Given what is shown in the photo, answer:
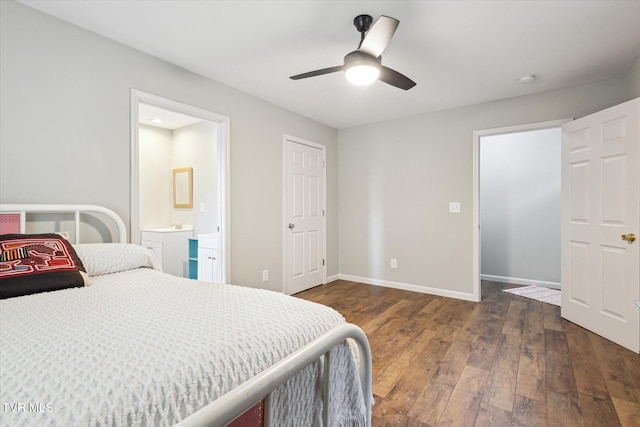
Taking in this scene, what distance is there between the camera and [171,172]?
4738 millimetres

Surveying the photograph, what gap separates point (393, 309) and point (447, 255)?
1.09 m

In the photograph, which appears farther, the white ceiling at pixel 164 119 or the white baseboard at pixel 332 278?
the white baseboard at pixel 332 278

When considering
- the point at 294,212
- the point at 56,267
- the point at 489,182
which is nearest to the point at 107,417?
the point at 56,267

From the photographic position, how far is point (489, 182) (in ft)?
15.7

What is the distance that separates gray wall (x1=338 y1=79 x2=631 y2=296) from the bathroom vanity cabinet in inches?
89.8

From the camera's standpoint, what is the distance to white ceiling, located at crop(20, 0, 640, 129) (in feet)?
6.24

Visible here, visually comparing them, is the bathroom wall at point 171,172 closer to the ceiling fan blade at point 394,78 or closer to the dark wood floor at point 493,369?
the dark wood floor at point 493,369

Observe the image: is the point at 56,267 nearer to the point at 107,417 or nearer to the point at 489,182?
the point at 107,417

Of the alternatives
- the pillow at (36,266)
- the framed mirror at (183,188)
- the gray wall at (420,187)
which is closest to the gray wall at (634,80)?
the gray wall at (420,187)

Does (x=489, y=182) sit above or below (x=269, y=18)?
below

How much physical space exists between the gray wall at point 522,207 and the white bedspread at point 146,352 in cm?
443

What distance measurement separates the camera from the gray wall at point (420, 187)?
3430 mm

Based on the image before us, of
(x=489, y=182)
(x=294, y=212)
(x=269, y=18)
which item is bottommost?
(x=294, y=212)

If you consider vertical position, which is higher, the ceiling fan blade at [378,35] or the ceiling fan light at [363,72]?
the ceiling fan blade at [378,35]
